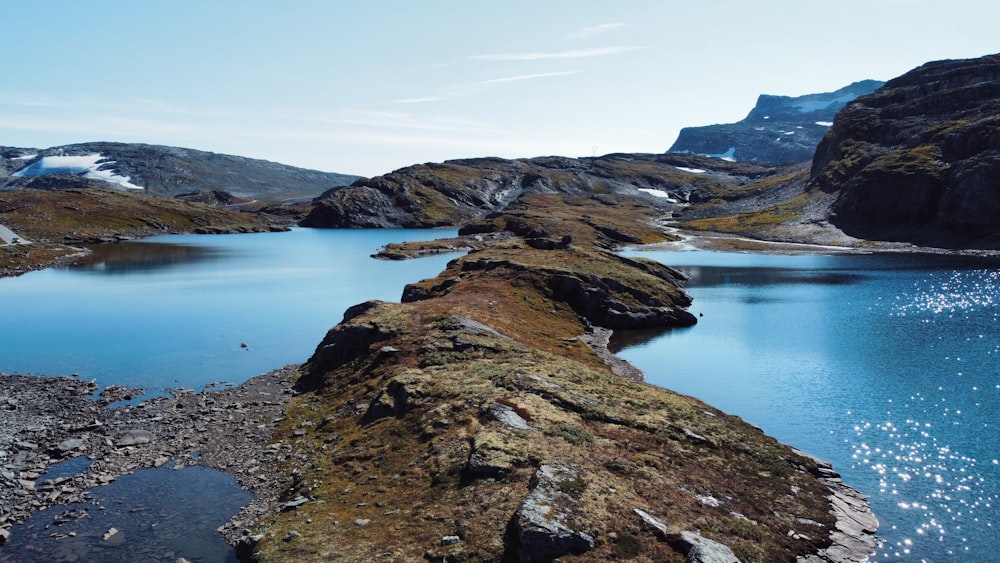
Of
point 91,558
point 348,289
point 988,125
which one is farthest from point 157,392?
point 988,125

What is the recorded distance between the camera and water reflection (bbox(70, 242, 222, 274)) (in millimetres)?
139887

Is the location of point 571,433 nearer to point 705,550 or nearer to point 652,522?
point 652,522

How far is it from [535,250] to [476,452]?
81.7 metres

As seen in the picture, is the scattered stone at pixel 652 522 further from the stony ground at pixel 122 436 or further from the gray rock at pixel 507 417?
the stony ground at pixel 122 436

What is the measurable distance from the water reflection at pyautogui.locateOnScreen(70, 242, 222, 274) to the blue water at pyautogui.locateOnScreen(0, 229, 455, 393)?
0.59 m

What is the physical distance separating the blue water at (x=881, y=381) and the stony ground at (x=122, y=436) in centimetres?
3502

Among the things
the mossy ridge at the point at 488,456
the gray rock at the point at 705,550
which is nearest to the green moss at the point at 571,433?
the mossy ridge at the point at 488,456

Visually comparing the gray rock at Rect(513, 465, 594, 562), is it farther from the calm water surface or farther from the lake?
the lake

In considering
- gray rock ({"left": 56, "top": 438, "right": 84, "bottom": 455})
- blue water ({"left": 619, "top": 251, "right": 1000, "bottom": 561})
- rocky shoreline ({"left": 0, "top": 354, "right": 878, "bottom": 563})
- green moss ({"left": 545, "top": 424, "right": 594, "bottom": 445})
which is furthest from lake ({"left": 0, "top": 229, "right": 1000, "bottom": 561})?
green moss ({"left": 545, "top": 424, "right": 594, "bottom": 445})

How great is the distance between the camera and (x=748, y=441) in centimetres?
3881

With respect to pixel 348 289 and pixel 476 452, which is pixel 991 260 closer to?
pixel 348 289

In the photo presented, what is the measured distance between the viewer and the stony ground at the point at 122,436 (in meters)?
34.6

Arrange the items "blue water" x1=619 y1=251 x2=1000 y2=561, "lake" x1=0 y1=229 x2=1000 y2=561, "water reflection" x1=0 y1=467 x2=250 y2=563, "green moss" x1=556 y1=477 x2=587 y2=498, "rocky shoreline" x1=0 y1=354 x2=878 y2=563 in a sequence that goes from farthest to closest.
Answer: "lake" x1=0 y1=229 x2=1000 y2=561
"blue water" x1=619 y1=251 x2=1000 y2=561
"rocky shoreline" x1=0 y1=354 x2=878 y2=563
"water reflection" x1=0 y1=467 x2=250 y2=563
"green moss" x1=556 y1=477 x2=587 y2=498

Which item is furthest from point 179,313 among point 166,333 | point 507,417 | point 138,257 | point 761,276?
point 761,276
